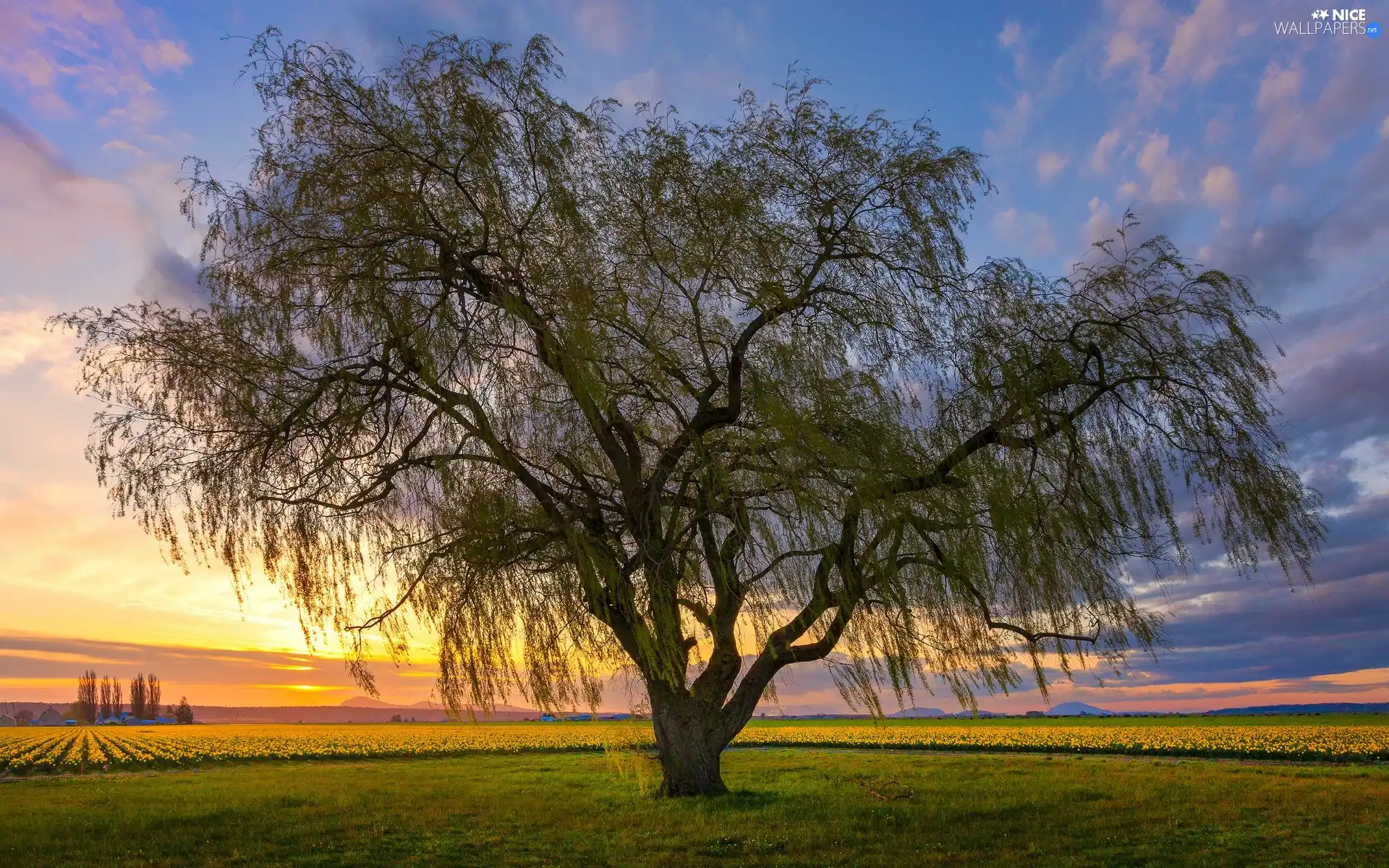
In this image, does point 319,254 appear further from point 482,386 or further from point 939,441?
point 939,441

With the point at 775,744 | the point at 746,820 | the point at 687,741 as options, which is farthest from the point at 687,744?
the point at 775,744

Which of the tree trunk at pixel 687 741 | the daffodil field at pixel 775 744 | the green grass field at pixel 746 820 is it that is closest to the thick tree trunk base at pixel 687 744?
the tree trunk at pixel 687 741

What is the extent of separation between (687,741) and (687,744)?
0.03 m

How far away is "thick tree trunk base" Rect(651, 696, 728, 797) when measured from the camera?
12703 millimetres

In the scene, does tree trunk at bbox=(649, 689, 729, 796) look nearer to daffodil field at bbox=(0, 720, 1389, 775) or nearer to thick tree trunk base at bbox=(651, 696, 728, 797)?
thick tree trunk base at bbox=(651, 696, 728, 797)

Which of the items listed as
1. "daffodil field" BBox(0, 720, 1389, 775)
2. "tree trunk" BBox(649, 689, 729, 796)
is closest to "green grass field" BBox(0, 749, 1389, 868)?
"tree trunk" BBox(649, 689, 729, 796)

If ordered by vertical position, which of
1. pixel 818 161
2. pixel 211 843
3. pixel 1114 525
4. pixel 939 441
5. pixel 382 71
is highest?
pixel 382 71

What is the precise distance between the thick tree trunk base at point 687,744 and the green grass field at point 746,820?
407 millimetres

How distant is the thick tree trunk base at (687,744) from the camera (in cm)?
1270

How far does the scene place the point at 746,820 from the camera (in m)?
11.3

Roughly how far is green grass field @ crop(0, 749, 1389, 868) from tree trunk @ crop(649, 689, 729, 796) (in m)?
0.41

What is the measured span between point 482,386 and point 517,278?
120cm

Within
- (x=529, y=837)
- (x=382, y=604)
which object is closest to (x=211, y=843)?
(x=529, y=837)

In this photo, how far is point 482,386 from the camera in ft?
28.7
